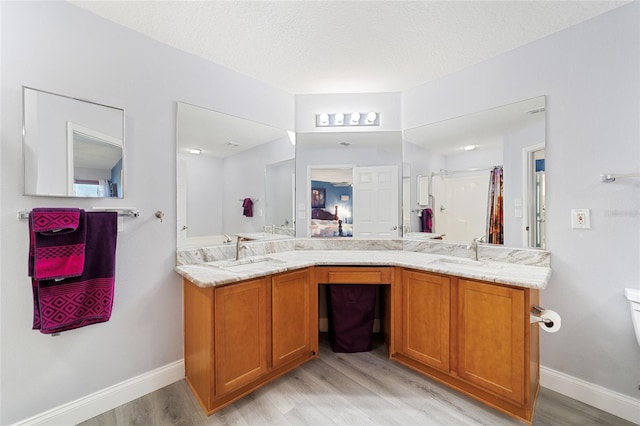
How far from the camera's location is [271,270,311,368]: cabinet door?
1.84 metres

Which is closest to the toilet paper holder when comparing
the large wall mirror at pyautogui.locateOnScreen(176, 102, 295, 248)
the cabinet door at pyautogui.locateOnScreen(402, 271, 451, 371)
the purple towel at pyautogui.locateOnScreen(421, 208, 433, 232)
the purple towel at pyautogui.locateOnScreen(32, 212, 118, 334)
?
the cabinet door at pyautogui.locateOnScreen(402, 271, 451, 371)

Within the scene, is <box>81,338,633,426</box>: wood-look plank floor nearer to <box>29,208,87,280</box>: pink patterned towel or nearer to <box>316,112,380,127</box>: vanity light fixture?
<box>29,208,87,280</box>: pink patterned towel

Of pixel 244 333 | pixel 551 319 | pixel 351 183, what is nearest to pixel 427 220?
pixel 351 183

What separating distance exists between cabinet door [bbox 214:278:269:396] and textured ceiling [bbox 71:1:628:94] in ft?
5.45

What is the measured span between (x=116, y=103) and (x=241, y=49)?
36.1 inches

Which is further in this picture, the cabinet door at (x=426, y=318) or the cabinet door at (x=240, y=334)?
the cabinet door at (x=426, y=318)

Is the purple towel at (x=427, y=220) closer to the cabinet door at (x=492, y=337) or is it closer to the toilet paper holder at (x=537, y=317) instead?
the cabinet door at (x=492, y=337)

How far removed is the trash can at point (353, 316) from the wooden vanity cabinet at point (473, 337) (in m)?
0.29

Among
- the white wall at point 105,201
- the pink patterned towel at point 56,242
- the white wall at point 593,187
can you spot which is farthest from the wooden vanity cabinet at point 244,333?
the white wall at point 593,187

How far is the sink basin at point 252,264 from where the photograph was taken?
6.03 ft

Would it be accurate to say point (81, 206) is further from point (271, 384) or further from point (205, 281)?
point (271, 384)

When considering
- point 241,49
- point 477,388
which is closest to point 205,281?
point 241,49

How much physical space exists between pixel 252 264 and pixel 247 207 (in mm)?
558

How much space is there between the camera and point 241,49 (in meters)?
1.94
